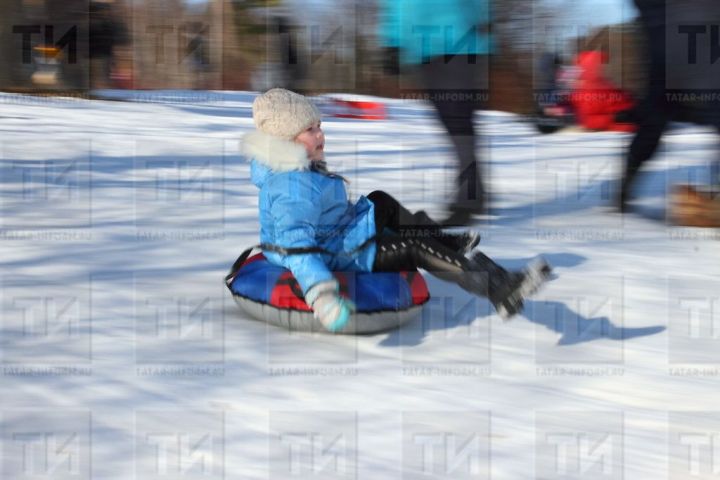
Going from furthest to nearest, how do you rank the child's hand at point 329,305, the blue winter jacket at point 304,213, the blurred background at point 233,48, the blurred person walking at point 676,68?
the blurred background at point 233,48
the blurred person walking at point 676,68
the blue winter jacket at point 304,213
the child's hand at point 329,305

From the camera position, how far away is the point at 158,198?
5051mm

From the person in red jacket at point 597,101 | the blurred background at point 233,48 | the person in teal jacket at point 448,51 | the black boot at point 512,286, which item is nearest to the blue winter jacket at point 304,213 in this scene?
the black boot at point 512,286

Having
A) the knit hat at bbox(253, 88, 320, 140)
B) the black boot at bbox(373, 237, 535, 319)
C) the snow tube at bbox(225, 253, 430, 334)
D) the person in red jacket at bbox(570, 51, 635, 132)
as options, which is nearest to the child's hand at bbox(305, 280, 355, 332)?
the snow tube at bbox(225, 253, 430, 334)

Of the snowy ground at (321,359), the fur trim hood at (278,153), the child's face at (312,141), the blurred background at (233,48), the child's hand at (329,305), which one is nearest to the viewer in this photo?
the snowy ground at (321,359)

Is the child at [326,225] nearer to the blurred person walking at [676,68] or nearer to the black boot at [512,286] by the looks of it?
the black boot at [512,286]

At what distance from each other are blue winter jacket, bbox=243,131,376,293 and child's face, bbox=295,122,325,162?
7 cm

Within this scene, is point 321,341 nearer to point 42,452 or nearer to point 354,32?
point 42,452

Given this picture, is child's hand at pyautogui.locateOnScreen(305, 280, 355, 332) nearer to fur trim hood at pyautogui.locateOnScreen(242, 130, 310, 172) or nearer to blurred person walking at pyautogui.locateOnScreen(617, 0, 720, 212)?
fur trim hood at pyautogui.locateOnScreen(242, 130, 310, 172)

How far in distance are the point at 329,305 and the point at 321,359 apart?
0.21 m

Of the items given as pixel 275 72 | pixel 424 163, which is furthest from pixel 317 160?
pixel 275 72

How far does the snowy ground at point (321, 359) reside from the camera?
208cm

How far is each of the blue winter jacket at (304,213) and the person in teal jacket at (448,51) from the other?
1469mm

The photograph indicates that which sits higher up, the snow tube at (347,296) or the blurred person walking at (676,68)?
the blurred person walking at (676,68)

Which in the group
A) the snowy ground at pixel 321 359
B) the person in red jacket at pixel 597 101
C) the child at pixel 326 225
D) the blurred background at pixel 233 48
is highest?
the blurred background at pixel 233 48
